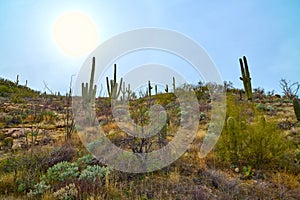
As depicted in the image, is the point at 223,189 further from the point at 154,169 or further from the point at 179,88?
the point at 179,88

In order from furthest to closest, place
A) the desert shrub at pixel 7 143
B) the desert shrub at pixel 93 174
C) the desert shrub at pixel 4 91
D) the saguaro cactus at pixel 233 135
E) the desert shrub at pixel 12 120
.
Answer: the desert shrub at pixel 4 91 < the desert shrub at pixel 12 120 < the desert shrub at pixel 7 143 < the saguaro cactus at pixel 233 135 < the desert shrub at pixel 93 174

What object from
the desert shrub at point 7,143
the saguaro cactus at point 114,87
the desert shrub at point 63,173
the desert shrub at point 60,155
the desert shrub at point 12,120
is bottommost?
the desert shrub at point 63,173

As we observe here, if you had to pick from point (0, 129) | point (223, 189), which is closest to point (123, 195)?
point (223, 189)

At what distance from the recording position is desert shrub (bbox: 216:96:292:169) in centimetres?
452

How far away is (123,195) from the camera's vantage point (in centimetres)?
346

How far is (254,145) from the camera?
457 centimetres

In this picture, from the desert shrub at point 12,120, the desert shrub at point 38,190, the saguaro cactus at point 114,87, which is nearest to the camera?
the desert shrub at point 38,190

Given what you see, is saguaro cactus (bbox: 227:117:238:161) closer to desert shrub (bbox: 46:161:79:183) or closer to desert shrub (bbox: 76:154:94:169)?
desert shrub (bbox: 76:154:94:169)

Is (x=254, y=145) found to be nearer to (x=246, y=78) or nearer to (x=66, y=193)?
(x=66, y=193)

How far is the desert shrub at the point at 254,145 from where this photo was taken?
4.52 meters

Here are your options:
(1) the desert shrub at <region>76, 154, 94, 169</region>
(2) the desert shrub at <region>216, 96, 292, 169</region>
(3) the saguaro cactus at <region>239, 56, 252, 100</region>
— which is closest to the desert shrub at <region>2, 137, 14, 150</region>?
(1) the desert shrub at <region>76, 154, 94, 169</region>

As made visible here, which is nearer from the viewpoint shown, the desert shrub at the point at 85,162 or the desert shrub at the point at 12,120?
the desert shrub at the point at 85,162

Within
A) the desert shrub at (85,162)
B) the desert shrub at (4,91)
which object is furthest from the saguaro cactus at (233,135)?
the desert shrub at (4,91)

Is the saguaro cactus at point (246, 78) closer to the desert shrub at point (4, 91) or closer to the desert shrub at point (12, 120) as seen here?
the desert shrub at point (12, 120)
